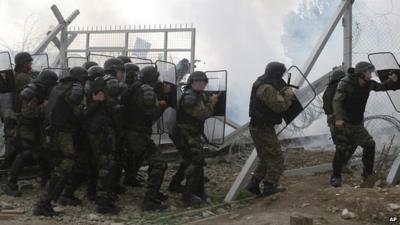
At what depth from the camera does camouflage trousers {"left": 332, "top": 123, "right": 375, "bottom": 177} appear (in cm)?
781

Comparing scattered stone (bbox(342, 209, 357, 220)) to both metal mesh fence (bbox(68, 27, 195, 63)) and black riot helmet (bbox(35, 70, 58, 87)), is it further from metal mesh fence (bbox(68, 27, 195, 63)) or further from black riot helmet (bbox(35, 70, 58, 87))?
metal mesh fence (bbox(68, 27, 195, 63))

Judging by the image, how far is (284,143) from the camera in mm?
11203

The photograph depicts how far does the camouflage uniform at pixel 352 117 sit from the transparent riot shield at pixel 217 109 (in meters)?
1.57

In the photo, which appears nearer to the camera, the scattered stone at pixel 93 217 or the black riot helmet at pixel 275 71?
the scattered stone at pixel 93 217

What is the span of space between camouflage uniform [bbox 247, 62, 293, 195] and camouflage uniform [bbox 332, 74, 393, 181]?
99 cm

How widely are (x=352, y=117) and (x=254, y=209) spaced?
202 cm

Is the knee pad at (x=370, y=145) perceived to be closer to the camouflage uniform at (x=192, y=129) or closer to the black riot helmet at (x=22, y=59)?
the camouflage uniform at (x=192, y=129)

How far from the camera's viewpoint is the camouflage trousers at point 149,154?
7.16m

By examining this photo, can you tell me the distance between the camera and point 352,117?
7.86m

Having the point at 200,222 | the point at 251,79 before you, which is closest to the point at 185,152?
the point at 200,222

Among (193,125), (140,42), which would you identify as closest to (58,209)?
(193,125)

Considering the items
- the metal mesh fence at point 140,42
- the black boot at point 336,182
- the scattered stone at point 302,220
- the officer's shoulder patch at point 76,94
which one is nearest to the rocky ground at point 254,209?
the black boot at point 336,182

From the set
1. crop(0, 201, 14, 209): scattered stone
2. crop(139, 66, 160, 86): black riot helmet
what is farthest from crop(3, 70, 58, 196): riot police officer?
crop(139, 66, 160, 86): black riot helmet

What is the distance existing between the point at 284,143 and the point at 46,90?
5212 millimetres
